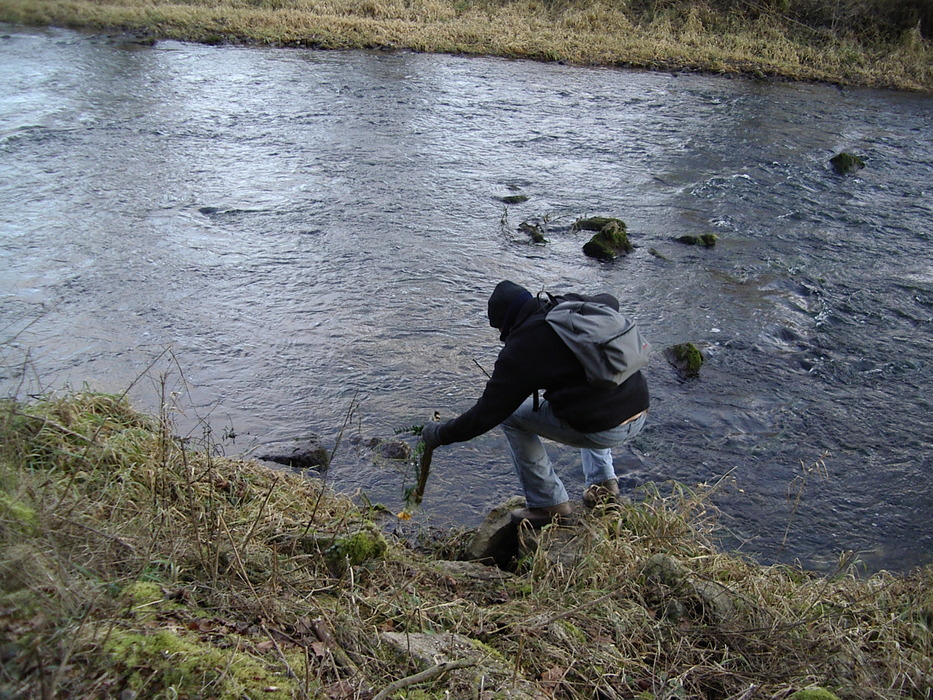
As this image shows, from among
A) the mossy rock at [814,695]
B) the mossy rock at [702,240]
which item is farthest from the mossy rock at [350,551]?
the mossy rock at [702,240]

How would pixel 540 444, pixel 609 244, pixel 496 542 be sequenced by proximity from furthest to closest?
pixel 609 244
pixel 540 444
pixel 496 542

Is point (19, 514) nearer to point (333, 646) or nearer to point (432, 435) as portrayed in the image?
point (333, 646)

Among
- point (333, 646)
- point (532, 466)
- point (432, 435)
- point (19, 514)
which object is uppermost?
point (19, 514)

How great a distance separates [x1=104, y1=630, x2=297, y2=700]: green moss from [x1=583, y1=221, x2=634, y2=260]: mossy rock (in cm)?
702

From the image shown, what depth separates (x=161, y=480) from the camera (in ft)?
13.5

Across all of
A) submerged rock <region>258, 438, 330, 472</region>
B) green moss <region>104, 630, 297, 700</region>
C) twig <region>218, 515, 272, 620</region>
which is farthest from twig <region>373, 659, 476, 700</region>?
submerged rock <region>258, 438, 330, 472</region>

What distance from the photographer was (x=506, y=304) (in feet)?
14.5

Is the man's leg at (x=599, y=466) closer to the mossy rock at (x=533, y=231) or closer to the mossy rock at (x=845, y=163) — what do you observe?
the mossy rock at (x=533, y=231)

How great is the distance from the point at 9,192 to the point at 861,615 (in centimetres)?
1005

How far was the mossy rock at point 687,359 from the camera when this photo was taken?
708 centimetres

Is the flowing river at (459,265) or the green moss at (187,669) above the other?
the green moss at (187,669)

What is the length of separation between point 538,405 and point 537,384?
36 cm

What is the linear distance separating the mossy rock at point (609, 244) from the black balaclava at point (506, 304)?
16.1ft

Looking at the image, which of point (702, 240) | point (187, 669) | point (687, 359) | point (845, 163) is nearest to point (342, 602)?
point (187, 669)
